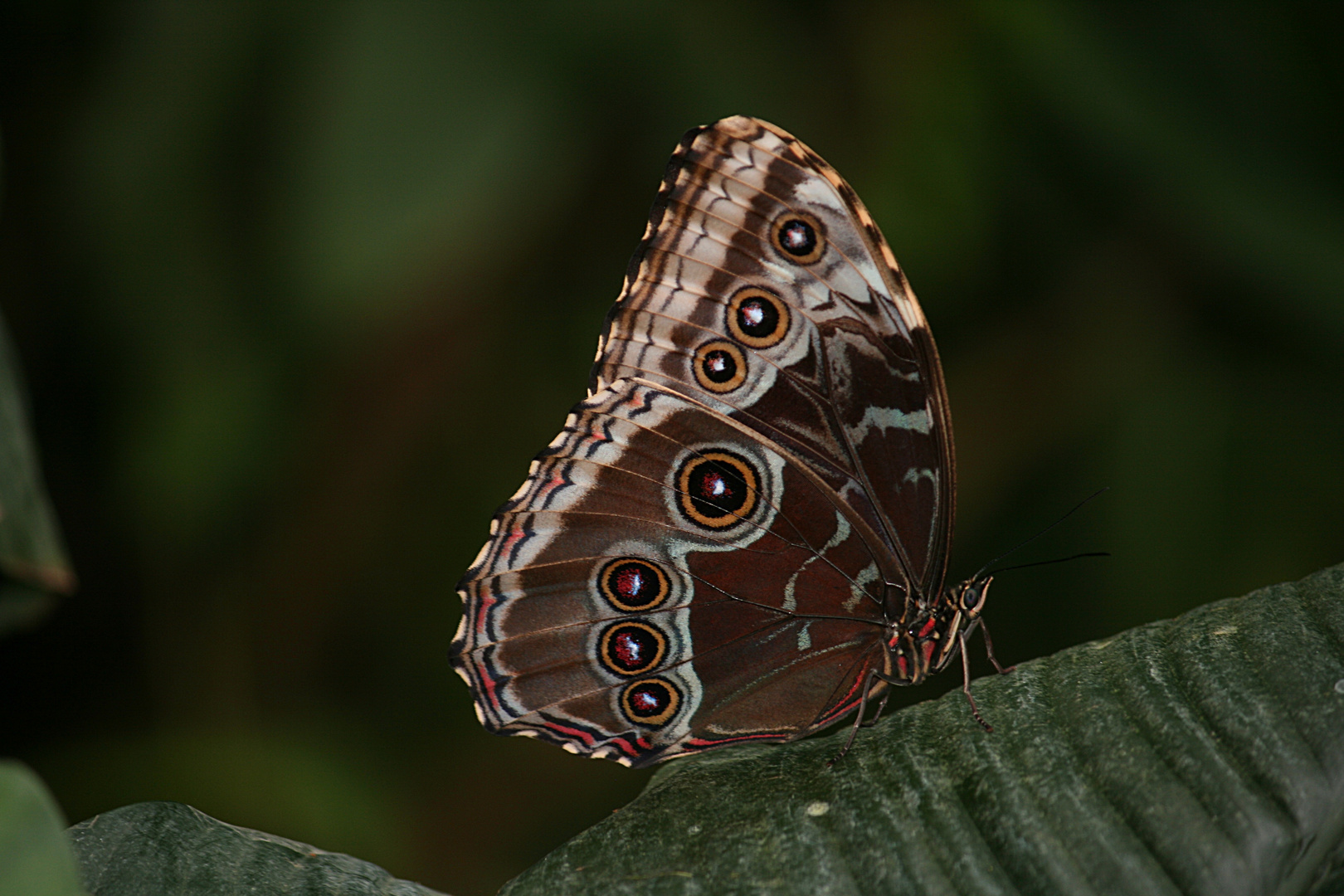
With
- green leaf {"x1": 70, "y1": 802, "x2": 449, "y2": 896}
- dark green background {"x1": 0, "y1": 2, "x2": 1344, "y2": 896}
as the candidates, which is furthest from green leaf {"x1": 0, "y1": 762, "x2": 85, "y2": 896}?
dark green background {"x1": 0, "y1": 2, "x2": 1344, "y2": 896}

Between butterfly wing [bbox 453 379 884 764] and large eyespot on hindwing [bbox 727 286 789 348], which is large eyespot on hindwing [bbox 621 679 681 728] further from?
large eyespot on hindwing [bbox 727 286 789 348]

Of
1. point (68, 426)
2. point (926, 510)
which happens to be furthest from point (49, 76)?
point (926, 510)

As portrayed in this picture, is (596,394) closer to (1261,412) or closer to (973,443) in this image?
(973,443)

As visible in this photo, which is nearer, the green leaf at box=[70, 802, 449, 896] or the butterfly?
the green leaf at box=[70, 802, 449, 896]

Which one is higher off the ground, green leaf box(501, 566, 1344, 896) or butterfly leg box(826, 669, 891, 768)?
green leaf box(501, 566, 1344, 896)

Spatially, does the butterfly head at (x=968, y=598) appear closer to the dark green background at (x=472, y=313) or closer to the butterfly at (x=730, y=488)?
the butterfly at (x=730, y=488)

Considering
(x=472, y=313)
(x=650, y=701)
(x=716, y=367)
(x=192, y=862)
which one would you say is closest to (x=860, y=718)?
(x=650, y=701)

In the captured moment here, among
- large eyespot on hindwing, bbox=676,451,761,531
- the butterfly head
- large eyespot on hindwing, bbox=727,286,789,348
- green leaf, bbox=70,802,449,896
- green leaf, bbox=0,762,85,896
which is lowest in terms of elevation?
green leaf, bbox=70,802,449,896
